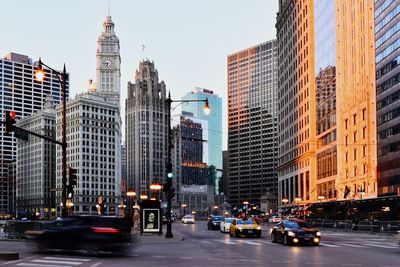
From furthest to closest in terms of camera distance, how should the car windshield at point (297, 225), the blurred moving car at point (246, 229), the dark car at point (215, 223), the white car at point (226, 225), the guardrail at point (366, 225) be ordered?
1. the dark car at point (215, 223)
2. the white car at point (226, 225)
3. the guardrail at point (366, 225)
4. the blurred moving car at point (246, 229)
5. the car windshield at point (297, 225)

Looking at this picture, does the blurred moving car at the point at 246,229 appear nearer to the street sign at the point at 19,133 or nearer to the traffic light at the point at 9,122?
the street sign at the point at 19,133

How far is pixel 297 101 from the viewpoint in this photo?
138750 mm

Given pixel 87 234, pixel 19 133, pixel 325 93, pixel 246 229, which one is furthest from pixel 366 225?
pixel 325 93

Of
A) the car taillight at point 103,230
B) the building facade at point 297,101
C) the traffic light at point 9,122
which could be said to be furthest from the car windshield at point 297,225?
the building facade at point 297,101

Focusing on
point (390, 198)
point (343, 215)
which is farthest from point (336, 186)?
point (390, 198)

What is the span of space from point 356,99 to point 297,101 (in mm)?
38387

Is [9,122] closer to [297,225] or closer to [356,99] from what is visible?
[297,225]

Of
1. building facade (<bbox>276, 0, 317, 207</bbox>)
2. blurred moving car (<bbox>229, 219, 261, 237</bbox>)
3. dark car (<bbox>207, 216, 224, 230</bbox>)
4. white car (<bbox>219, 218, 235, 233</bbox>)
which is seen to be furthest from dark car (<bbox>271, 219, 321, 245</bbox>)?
building facade (<bbox>276, 0, 317, 207</bbox>)

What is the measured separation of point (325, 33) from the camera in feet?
384

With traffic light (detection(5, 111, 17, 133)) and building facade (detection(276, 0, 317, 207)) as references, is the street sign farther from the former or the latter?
building facade (detection(276, 0, 317, 207))

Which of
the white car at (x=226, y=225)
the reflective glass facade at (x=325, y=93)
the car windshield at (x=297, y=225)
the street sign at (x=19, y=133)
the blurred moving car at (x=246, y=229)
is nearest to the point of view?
the street sign at (x=19, y=133)

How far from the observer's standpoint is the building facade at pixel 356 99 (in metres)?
95.8

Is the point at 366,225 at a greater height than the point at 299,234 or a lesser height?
lesser

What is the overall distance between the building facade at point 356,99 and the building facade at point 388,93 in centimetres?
234
